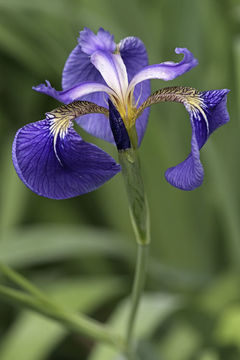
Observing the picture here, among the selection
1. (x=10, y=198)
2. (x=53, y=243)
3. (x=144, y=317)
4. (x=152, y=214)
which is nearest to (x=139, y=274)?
→ (x=144, y=317)

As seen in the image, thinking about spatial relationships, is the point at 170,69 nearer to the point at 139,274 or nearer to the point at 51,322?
the point at 139,274

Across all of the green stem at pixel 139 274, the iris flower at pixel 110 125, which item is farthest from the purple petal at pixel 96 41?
the green stem at pixel 139 274

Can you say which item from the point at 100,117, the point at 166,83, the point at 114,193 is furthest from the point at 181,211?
the point at 100,117

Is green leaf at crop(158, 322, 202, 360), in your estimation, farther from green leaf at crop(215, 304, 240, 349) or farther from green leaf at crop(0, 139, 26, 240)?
green leaf at crop(0, 139, 26, 240)

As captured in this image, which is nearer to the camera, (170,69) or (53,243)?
(170,69)

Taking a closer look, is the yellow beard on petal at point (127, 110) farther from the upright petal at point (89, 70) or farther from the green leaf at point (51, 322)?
the green leaf at point (51, 322)

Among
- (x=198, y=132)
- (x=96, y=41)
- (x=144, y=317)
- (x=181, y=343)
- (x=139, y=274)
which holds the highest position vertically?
(x=96, y=41)
